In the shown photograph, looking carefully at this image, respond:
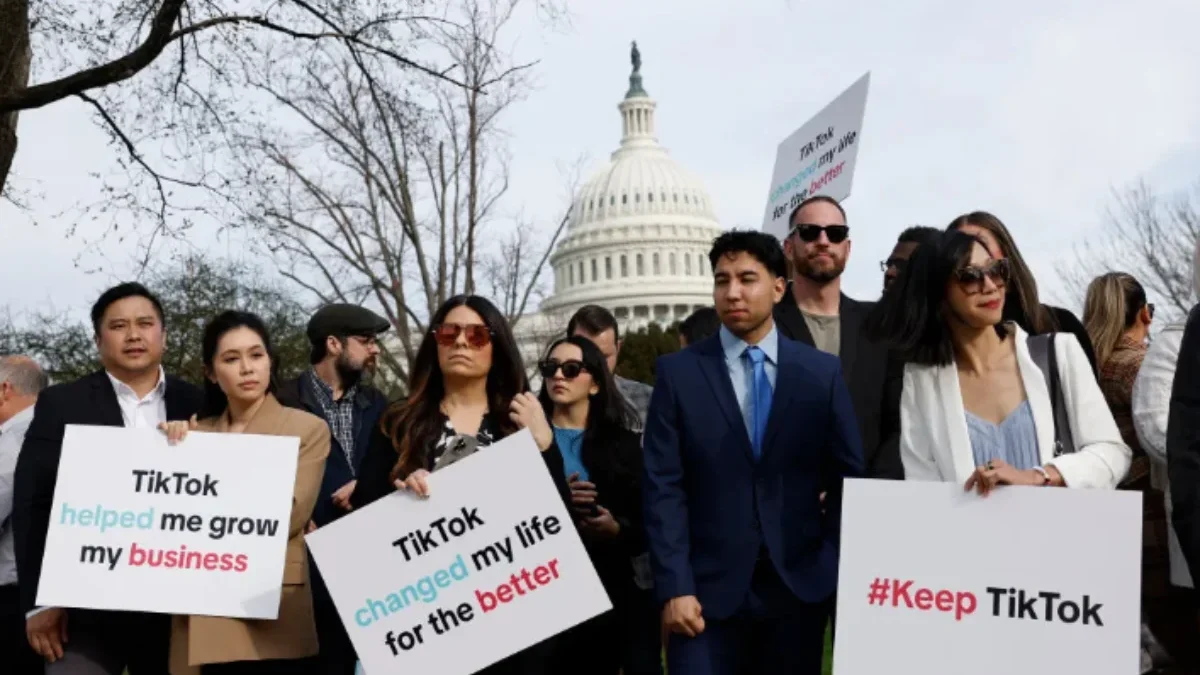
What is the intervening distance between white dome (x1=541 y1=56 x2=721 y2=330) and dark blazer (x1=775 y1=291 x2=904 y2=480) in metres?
88.6

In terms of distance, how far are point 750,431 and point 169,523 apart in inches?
79.2

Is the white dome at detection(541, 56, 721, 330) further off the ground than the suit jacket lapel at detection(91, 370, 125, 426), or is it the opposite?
the white dome at detection(541, 56, 721, 330)

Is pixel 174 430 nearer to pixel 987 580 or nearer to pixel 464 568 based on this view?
pixel 464 568

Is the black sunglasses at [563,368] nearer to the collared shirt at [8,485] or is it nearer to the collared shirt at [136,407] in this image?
the collared shirt at [136,407]

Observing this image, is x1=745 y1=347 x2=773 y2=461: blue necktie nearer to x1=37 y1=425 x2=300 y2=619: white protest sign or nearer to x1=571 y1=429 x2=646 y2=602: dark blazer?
x1=571 y1=429 x2=646 y2=602: dark blazer

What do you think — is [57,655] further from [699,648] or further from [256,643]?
[699,648]

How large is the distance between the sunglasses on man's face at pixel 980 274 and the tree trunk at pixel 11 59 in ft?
23.2

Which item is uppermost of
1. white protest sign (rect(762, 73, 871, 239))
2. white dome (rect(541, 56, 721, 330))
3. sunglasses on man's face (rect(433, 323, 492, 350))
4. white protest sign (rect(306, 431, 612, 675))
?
white dome (rect(541, 56, 721, 330))

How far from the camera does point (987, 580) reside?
11.9ft

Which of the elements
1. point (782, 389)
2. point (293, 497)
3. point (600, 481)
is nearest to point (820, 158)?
point (600, 481)

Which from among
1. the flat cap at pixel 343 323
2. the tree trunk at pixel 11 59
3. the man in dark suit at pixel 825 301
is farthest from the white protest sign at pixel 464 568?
the tree trunk at pixel 11 59

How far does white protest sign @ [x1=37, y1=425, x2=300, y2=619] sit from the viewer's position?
4461mm

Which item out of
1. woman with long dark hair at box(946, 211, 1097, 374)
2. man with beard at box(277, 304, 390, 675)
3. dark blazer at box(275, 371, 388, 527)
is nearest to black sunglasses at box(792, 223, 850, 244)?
woman with long dark hair at box(946, 211, 1097, 374)

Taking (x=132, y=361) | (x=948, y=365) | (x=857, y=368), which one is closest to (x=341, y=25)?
(x=132, y=361)
